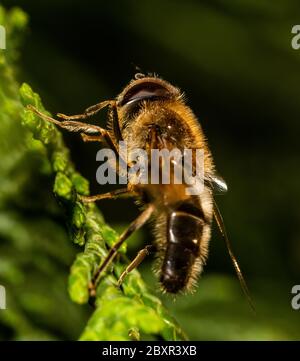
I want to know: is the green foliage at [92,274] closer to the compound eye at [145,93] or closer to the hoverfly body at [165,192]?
the hoverfly body at [165,192]

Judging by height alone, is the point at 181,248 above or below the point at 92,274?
above

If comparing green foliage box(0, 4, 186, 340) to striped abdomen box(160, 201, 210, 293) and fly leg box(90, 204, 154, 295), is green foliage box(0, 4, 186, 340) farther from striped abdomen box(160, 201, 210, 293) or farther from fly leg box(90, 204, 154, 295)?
striped abdomen box(160, 201, 210, 293)

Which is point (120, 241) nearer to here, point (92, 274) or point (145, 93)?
point (92, 274)

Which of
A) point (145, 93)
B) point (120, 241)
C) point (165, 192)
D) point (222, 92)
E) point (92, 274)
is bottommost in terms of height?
point (92, 274)

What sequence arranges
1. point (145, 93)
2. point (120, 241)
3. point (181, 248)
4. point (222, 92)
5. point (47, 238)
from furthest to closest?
point (222, 92) < point (47, 238) < point (145, 93) < point (181, 248) < point (120, 241)

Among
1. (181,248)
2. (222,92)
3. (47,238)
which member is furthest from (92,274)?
(222,92)
